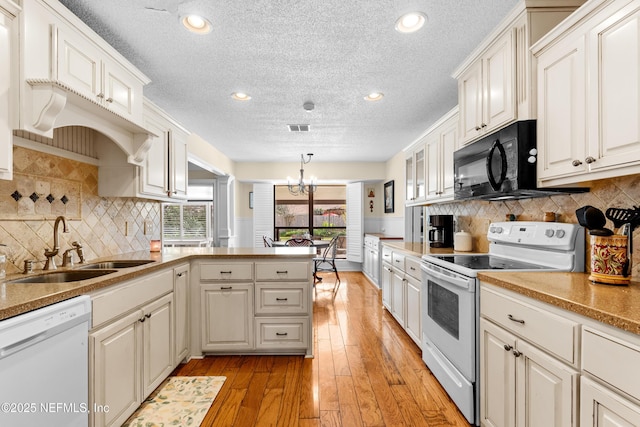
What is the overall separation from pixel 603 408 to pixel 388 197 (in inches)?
209

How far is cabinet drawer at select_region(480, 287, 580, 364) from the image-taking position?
44.4 inches

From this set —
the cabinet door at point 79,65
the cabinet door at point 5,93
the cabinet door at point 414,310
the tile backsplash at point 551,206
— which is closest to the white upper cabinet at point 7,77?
the cabinet door at point 5,93

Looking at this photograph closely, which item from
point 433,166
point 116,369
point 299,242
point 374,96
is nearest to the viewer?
point 116,369

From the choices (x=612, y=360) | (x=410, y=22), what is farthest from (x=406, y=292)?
(x=410, y=22)

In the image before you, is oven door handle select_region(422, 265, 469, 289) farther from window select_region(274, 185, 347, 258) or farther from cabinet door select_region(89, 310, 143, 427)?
window select_region(274, 185, 347, 258)

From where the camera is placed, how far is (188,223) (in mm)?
6641

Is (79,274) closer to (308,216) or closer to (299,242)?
(299,242)

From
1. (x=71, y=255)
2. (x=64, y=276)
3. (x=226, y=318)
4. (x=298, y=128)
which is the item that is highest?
(x=298, y=128)

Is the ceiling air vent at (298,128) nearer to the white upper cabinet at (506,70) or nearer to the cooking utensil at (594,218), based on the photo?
the white upper cabinet at (506,70)

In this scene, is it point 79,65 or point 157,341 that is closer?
point 79,65

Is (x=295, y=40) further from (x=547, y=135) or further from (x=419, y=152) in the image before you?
(x=419, y=152)

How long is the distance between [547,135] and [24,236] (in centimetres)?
305

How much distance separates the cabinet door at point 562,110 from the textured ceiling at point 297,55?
1.54ft

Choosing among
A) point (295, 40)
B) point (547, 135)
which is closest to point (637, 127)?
point (547, 135)
